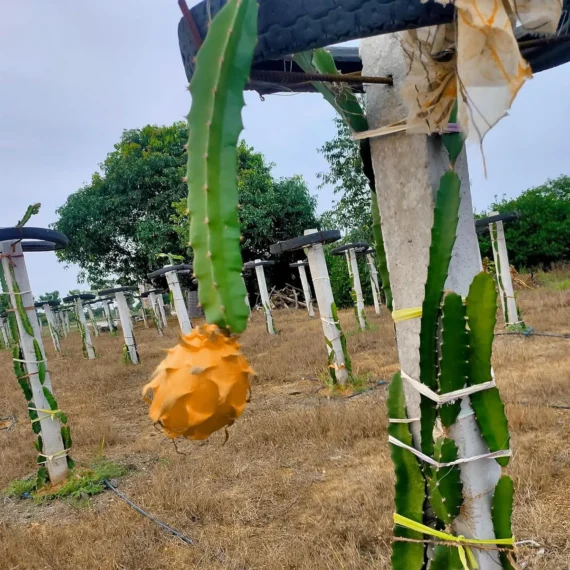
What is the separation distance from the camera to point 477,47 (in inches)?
30.0

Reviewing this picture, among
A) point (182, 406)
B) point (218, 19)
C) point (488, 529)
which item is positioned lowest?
point (488, 529)

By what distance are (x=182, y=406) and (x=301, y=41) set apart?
23.3 inches

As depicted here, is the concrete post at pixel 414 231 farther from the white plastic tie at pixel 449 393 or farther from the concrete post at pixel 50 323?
the concrete post at pixel 50 323

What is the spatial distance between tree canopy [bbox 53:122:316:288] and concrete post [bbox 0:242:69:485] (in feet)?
40.0

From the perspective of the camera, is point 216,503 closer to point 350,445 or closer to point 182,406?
point 350,445

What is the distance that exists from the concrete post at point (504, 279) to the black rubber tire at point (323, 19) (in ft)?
22.9

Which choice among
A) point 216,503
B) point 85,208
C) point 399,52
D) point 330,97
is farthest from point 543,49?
point 85,208

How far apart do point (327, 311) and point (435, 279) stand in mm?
4670

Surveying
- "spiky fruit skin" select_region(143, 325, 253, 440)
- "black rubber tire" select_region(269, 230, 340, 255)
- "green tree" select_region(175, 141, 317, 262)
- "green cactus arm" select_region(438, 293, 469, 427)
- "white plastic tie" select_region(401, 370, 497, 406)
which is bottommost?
"white plastic tie" select_region(401, 370, 497, 406)

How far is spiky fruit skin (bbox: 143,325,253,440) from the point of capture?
0.70 m

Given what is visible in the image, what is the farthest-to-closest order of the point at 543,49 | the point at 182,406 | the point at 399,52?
the point at 399,52 < the point at 543,49 < the point at 182,406

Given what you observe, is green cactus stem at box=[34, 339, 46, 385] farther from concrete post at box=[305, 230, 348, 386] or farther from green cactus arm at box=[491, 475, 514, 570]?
green cactus arm at box=[491, 475, 514, 570]

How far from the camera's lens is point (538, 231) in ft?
49.1

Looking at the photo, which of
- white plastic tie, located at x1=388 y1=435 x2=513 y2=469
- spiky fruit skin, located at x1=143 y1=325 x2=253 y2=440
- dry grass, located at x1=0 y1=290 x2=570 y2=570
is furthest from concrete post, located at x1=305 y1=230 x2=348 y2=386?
spiky fruit skin, located at x1=143 y1=325 x2=253 y2=440
